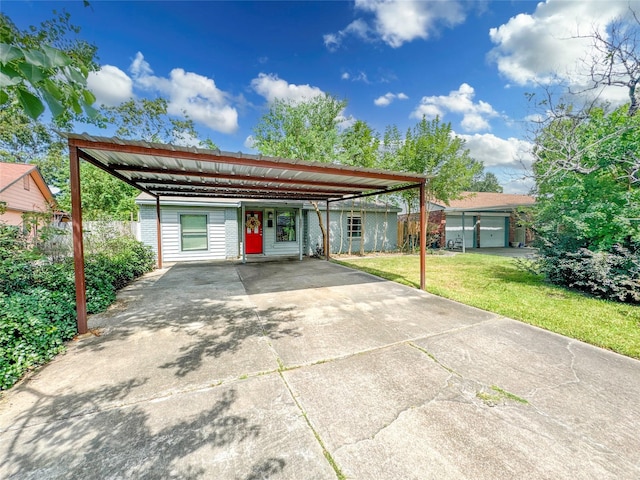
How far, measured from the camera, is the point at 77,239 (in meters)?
3.71

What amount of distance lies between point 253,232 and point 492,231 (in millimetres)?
15682

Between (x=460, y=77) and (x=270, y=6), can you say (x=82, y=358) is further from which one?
(x=460, y=77)

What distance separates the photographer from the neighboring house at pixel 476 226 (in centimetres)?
1565

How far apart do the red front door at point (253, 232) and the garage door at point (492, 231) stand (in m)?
14.3

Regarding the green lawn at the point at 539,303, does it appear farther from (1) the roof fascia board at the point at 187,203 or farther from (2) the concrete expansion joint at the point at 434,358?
(1) the roof fascia board at the point at 187,203

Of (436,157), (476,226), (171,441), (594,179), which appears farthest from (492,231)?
(171,441)

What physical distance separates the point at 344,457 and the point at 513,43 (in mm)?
9464

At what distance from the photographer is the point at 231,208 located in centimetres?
1095

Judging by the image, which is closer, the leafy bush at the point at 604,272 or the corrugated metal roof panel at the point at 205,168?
the corrugated metal roof panel at the point at 205,168

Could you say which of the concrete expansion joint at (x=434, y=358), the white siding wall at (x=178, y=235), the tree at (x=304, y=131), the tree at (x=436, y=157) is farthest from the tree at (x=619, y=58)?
the white siding wall at (x=178, y=235)

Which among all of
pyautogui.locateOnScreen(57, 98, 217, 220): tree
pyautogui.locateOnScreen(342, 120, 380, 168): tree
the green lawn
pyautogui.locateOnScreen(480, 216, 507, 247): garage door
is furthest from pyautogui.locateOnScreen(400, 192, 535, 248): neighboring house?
pyautogui.locateOnScreen(57, 98, 217, 220): tree

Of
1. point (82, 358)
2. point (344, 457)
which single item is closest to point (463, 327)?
point (344, 457)

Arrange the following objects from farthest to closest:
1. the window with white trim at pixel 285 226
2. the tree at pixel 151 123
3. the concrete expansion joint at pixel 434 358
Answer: the tree at pixel 151 123
the window with white trim at pixel 285 226
the concrete expansion joint at pixel 434 358

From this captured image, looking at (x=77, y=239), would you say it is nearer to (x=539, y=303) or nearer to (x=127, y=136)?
(x=539, y=303)
